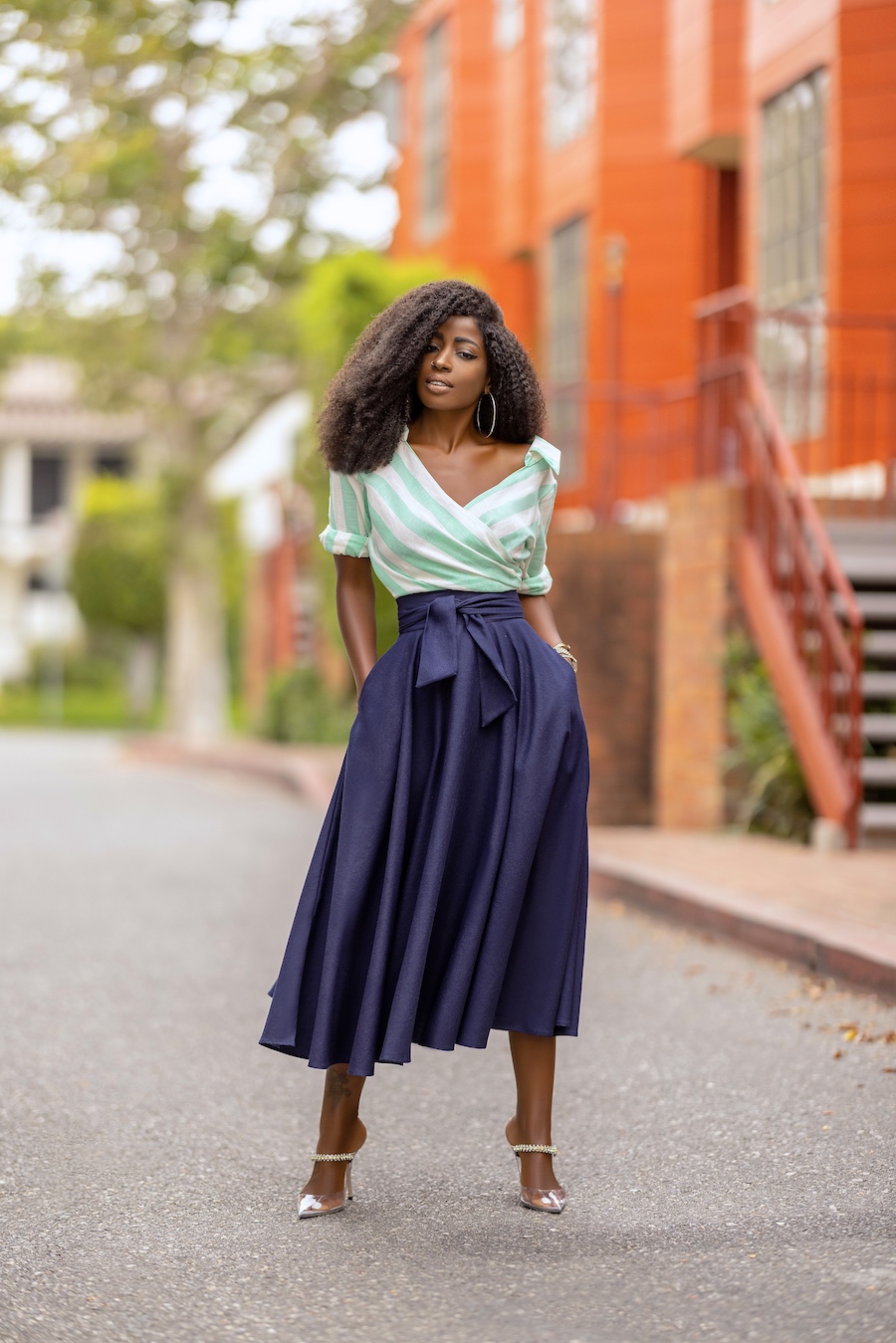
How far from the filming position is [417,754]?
3.76 metres

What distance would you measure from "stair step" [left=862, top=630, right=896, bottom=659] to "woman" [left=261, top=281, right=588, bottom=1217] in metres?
6.37

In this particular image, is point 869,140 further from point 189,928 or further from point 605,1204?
point 605,1204

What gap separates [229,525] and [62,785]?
1775 cm

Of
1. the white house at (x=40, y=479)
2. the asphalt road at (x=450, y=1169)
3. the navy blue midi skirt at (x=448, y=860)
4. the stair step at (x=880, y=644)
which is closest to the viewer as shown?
the asphalt road at (x=450, y=1169)

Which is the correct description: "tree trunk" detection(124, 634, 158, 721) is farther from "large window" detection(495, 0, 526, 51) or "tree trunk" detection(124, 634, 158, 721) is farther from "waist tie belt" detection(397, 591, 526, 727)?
"waist tie belt" detection(397, 591, 526, 727)

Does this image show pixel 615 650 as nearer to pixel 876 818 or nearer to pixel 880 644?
pixel 880 644

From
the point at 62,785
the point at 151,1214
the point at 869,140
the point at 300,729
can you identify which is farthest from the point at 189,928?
the point at 300,729

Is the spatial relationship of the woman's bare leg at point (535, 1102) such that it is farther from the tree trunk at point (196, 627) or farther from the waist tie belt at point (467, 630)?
the tree trunk at point (196, 627)

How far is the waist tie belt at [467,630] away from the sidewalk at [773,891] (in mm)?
2624

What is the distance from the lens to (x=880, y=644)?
9945mm

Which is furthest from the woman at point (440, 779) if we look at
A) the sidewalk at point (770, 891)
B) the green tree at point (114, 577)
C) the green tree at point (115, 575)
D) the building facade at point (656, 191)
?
the green tree at point (114, 577)

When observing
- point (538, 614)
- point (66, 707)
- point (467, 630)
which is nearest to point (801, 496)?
point (538, 614)

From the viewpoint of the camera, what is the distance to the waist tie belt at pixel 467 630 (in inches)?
147

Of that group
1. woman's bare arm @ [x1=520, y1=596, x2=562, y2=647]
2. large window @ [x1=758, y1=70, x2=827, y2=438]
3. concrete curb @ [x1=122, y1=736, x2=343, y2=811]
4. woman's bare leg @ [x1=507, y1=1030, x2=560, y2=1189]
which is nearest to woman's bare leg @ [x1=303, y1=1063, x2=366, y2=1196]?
woman's bare leg @ [x1=507, y1=1030, x2=560, y2=1189]
